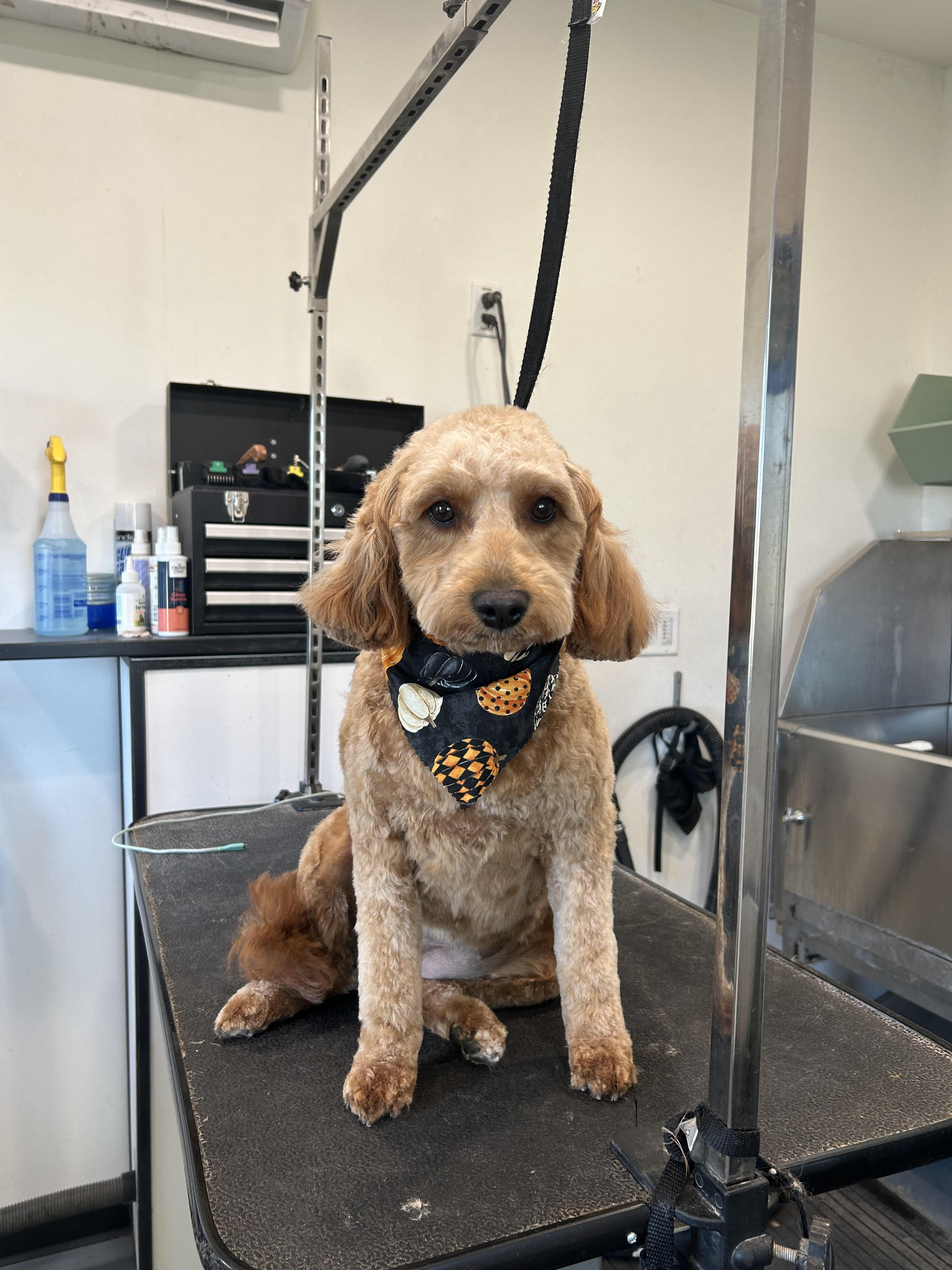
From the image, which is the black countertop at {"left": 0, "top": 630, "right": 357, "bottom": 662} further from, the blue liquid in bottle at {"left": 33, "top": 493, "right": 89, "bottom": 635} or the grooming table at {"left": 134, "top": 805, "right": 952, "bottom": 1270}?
the grooming table at {"left": 134, "top": 805, "right": 952, "bottom": 1270}

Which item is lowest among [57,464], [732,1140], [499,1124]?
[499,1124]

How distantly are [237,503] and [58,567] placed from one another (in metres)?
0.39

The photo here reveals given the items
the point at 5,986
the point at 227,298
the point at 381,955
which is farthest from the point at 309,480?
the point at 5,986

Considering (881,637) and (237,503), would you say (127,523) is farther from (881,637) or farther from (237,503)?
(881,637)

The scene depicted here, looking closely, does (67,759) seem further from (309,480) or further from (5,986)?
(309,480)

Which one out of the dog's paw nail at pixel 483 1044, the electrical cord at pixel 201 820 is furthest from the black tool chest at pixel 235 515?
the dog's paw nail at pixel 483 1044

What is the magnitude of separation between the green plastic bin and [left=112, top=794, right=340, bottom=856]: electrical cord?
201 centimetres

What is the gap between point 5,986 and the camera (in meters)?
1.76

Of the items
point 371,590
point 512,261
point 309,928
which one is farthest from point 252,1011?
point 512,261

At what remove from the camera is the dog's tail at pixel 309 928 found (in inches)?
35.5

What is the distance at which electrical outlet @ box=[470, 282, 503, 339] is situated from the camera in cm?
212

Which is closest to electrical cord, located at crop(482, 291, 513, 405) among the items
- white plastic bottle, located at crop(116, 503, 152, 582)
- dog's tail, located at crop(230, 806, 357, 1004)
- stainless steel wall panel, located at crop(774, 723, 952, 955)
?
white plastic bottle, located at crop(116, 503, 152, 582)

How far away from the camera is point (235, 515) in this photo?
163 centimetres

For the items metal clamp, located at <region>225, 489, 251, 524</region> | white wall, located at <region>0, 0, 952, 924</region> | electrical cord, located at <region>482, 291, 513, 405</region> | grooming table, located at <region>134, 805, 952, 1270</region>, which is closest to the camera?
grooming table, located at <region>134, 805, 952, 1270</region>
